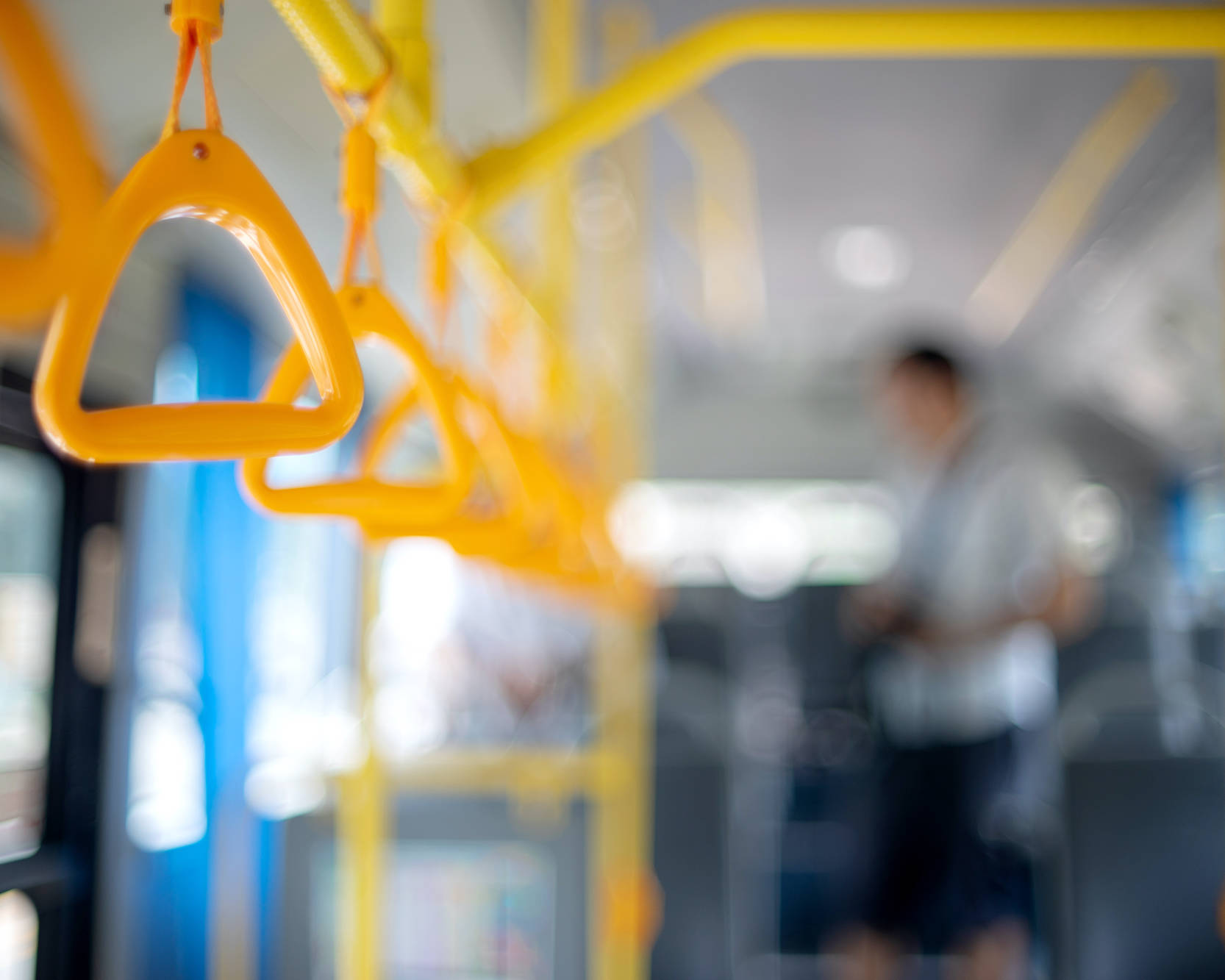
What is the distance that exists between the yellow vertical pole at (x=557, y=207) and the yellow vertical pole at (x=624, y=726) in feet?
0.64

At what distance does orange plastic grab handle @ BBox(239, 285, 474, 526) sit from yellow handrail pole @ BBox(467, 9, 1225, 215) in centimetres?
28

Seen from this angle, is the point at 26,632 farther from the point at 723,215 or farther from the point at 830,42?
the point at 723,215

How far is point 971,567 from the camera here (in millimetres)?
2277

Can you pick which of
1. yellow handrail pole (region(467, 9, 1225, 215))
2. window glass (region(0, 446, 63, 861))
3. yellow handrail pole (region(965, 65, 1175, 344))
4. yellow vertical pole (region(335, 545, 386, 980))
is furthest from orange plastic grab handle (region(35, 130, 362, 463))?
yellow handrail pole (region(965, 65, 1175, 344))

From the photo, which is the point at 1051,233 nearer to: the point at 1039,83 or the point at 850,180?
the point at 850,180

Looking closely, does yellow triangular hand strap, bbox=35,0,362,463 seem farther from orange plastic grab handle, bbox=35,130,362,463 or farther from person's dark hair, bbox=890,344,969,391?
person's dark hair, bbox=890,344,969,391

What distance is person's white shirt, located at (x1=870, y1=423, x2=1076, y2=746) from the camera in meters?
2.23

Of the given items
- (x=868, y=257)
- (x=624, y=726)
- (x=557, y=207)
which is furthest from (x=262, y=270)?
(x=868, y=257)

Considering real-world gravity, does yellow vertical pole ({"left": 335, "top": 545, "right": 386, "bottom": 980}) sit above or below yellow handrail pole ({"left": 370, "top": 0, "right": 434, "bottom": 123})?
below

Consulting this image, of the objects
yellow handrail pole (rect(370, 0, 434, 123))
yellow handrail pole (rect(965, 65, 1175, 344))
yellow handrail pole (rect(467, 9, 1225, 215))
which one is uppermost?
yellow handrail pole (rect(965, 65, 1175, 344))

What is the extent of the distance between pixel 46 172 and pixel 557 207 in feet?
5.29

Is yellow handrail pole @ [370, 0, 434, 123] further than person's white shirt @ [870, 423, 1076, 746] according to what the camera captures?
No

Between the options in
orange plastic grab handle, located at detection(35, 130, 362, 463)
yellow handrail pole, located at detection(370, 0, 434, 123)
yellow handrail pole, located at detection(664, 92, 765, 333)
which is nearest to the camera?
orange plastic grab handle, located at detection(35, 130, 362, 463)

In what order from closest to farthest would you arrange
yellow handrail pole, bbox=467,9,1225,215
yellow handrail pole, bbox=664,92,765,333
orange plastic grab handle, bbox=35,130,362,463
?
orange plastic grab handle, bbox=35,130,362,463
yellow handrail pole, bbox=467,9,1225,215
yellow handrail pole, bbox=664,92,765,333
